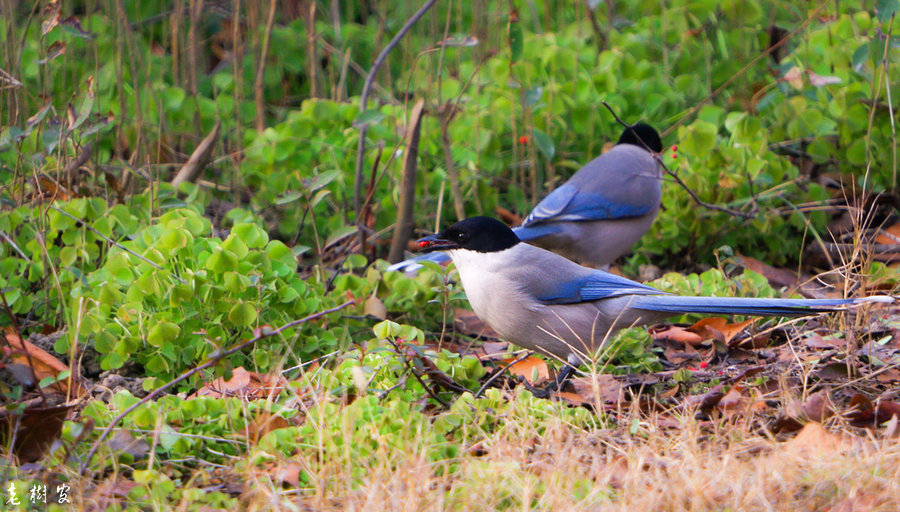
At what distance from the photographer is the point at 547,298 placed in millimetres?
3838

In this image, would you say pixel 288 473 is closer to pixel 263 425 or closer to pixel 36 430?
pixel 263 425

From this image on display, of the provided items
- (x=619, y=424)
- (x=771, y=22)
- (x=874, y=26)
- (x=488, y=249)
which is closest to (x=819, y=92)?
(x=874, y=26)

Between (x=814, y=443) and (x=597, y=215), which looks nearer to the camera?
(x=814, y=443)

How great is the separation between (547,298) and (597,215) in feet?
5.29

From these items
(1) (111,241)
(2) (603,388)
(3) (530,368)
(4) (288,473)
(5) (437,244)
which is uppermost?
(1) (111,241)

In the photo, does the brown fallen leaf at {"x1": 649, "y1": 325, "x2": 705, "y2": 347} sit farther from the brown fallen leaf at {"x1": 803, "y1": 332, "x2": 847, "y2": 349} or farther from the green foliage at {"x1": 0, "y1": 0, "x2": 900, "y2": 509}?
the brown fallen leaf at {"x1": 803, "y1": 332, "x2": 847, "y2": 349}

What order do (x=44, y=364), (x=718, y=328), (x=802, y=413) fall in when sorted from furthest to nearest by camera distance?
1. (x=718, y=328)
2. (x=44, y=364)
3. (x=802, y=413)

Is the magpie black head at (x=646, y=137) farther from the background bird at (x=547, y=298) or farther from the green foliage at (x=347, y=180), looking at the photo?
the background bird at (x=547, y=298)

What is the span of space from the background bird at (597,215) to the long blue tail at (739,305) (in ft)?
5.03

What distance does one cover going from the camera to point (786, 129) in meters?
5.62

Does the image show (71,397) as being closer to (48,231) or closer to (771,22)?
(48,231)

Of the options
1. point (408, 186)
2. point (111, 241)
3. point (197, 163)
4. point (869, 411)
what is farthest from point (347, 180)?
point (869, 411)

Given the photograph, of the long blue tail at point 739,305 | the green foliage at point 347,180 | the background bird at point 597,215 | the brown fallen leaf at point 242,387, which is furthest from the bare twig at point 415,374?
the background bird at point 597,215

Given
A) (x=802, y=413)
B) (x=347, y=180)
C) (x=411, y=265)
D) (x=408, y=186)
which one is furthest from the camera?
(x=347, y=180)
